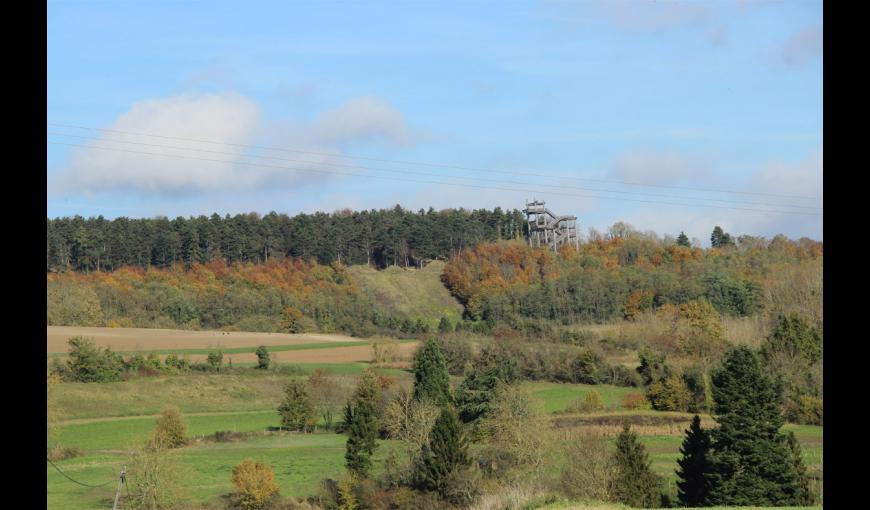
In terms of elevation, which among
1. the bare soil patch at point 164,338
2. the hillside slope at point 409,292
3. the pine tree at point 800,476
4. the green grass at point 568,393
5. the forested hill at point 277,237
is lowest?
the green grass at point 568,393

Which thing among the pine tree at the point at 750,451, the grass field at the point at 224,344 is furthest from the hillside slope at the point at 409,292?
the pine tree at the point at 750,451

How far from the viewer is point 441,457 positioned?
3216cm

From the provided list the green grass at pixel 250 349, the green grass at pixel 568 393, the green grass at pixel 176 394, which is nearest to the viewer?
the green grass at pixel 176 394

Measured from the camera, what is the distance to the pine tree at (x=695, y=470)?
3019 cm

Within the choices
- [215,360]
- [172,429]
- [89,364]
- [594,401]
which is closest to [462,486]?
[172,429]

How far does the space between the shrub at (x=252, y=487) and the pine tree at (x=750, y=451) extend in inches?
596

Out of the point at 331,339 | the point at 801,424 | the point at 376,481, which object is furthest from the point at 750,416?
the point at 331,339

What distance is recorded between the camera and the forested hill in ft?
307

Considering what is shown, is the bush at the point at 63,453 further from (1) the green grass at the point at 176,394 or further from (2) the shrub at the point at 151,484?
(2) the shrub at the point at 151,484

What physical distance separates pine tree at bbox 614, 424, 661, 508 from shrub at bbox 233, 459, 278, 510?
Result: 12216 millimetres

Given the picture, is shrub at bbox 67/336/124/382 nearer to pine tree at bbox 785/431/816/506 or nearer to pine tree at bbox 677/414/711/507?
pine tree at bbox 677/414/711/507

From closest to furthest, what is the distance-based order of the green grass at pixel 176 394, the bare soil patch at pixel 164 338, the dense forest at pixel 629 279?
the green grass at pixel 176 394 < the bare soil patch at pixel 164 338 < the dense forest at pixel 629 279
